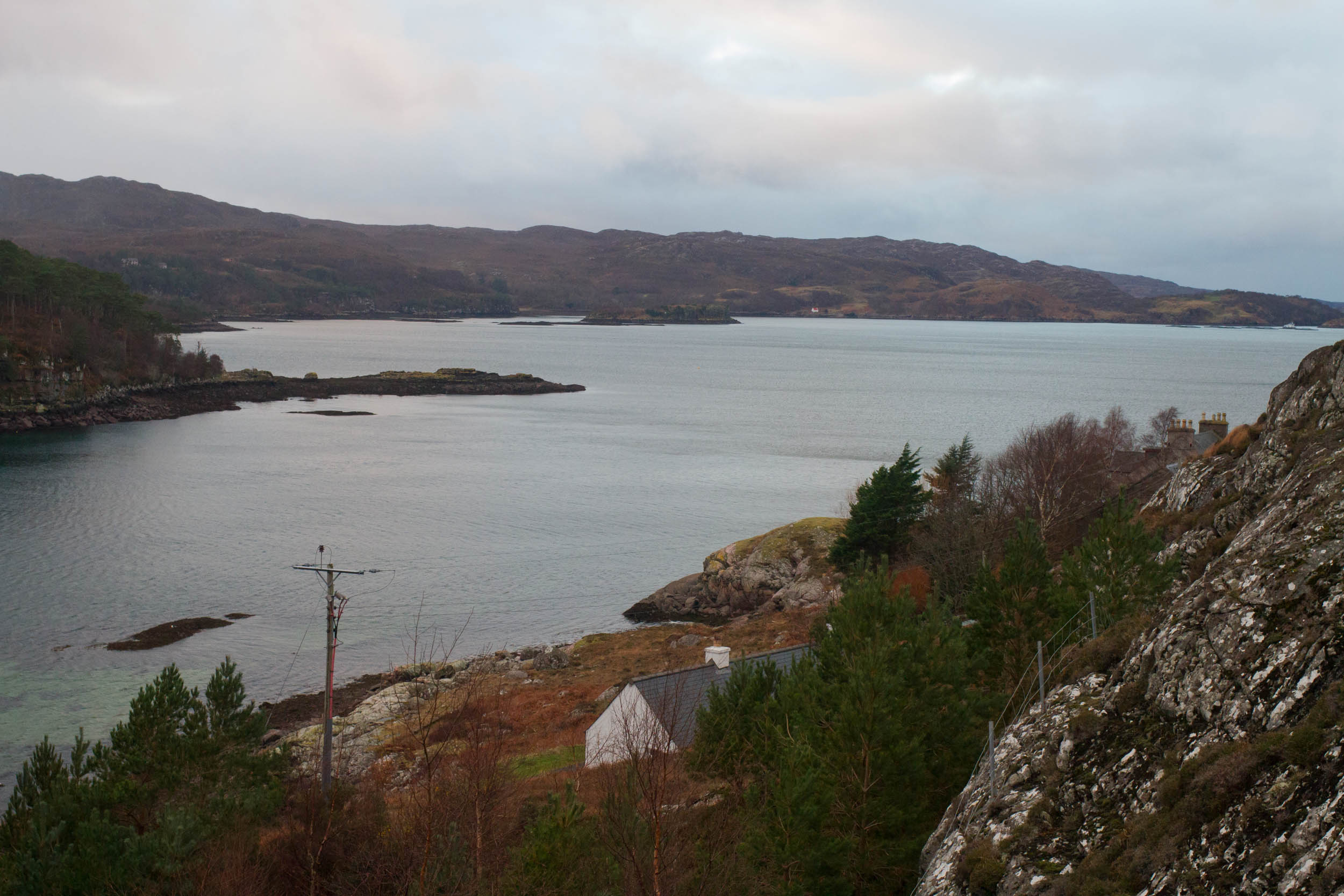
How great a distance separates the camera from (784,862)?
46.0 ft

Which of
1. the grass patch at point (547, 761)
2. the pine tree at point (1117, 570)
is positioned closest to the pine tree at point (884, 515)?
the grass patch at point (547, 761)

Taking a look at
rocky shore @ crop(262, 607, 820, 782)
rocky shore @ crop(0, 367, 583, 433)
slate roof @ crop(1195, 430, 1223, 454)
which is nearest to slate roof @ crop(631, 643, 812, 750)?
rocky shore @ crop(262, 607, 820, 782)

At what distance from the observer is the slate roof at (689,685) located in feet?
72.5

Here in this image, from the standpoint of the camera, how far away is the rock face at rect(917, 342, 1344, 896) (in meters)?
7.62

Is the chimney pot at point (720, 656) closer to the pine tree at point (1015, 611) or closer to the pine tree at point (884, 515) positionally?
the pine tree at point (1015, 611)

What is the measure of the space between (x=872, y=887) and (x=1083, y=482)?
31558 millimetres

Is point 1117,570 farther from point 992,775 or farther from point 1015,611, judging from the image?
point 992,775

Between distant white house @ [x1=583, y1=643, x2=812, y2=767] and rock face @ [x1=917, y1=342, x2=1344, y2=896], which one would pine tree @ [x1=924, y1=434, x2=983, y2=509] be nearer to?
distant white house @ [x1=583, y1=643, x2=812, y2=767]

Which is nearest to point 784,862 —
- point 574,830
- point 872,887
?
point 872,887

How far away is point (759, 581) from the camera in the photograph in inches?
1881

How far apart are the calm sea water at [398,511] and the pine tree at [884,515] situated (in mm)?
11552

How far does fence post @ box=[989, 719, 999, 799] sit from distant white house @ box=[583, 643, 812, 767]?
8.16 metres

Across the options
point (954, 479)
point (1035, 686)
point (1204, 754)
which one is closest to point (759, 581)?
point (954, 479)

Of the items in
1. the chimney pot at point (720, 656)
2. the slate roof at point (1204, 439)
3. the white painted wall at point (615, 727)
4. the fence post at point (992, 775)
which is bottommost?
the white painted wall at point (615, 727)
